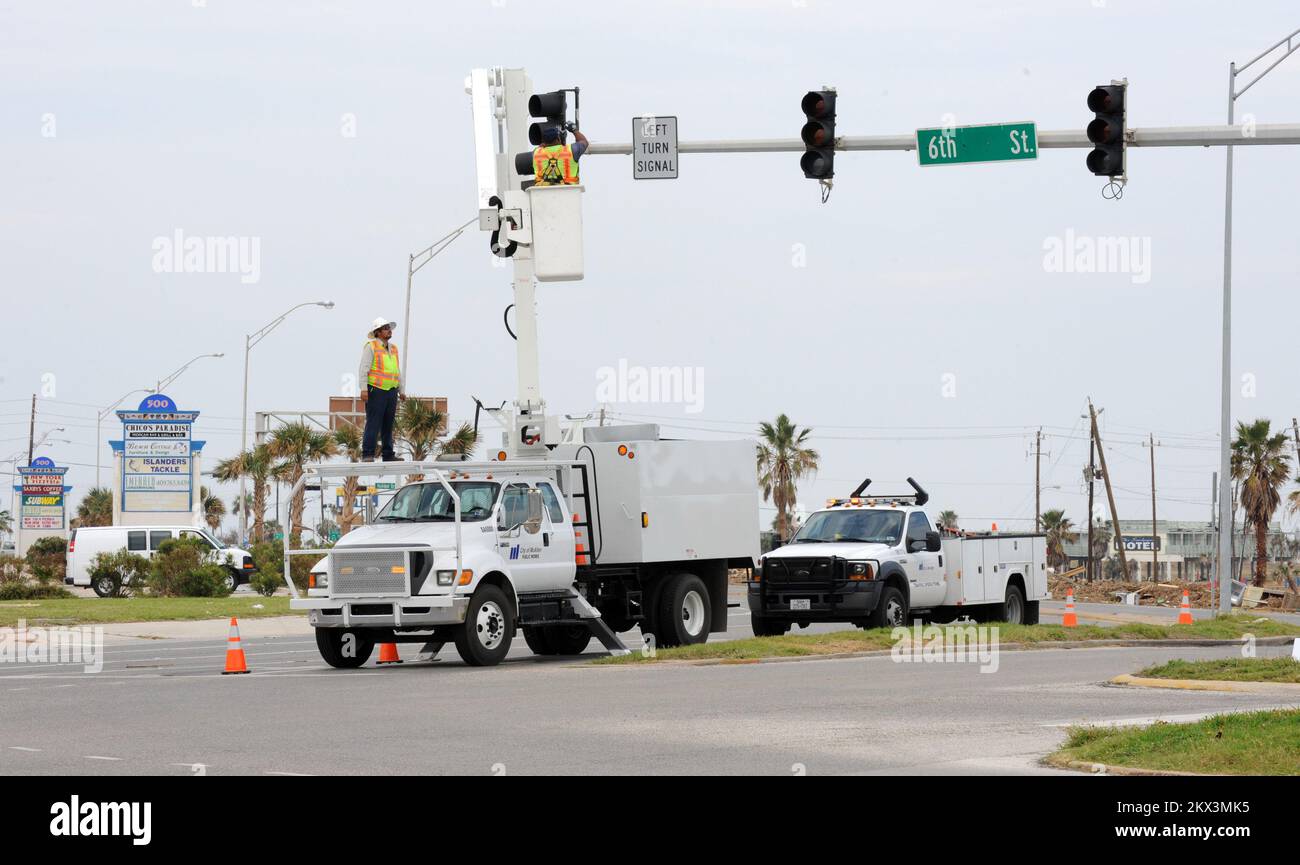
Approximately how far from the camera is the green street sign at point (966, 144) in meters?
20.9

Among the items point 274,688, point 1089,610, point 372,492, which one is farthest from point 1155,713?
point 1089,610

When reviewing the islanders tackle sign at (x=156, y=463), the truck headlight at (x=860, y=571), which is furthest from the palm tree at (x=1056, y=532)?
the truck headlight at (x=860, y=571)

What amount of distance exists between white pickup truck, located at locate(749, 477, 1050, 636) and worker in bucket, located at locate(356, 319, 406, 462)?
6.34 m

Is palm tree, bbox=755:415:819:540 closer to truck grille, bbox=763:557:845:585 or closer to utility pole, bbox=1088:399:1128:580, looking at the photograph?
utility pole, bbox=1088:399:1128:580

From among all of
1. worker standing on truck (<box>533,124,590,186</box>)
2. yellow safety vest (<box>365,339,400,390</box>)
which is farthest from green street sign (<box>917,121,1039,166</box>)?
yellow safety vest (<box>365,339,400,390</box>)

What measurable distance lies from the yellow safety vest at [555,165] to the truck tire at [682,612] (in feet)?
18.8

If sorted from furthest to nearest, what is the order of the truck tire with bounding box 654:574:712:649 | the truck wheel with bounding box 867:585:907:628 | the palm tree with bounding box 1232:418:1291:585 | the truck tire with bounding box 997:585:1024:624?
1. the palm tree with bounding box 1232:418:1291:585
2. the truck tire with bounding box 997:585:1024:624
3. the truck wheel with bounding box 867:585:907:628
4. the truck tire with bounding box 654:574:712:649

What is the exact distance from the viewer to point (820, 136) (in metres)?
21.1

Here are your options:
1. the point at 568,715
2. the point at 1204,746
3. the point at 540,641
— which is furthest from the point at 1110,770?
the point at 540,641

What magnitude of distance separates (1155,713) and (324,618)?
10481 mm

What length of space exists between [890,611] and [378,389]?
28.0 feet

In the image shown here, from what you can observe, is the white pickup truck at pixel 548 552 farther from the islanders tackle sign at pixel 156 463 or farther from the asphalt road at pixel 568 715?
the islanders tackle sign at pixel 156 463

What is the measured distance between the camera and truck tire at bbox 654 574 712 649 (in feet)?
80.3

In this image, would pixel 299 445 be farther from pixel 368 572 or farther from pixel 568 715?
pixel 568 715
